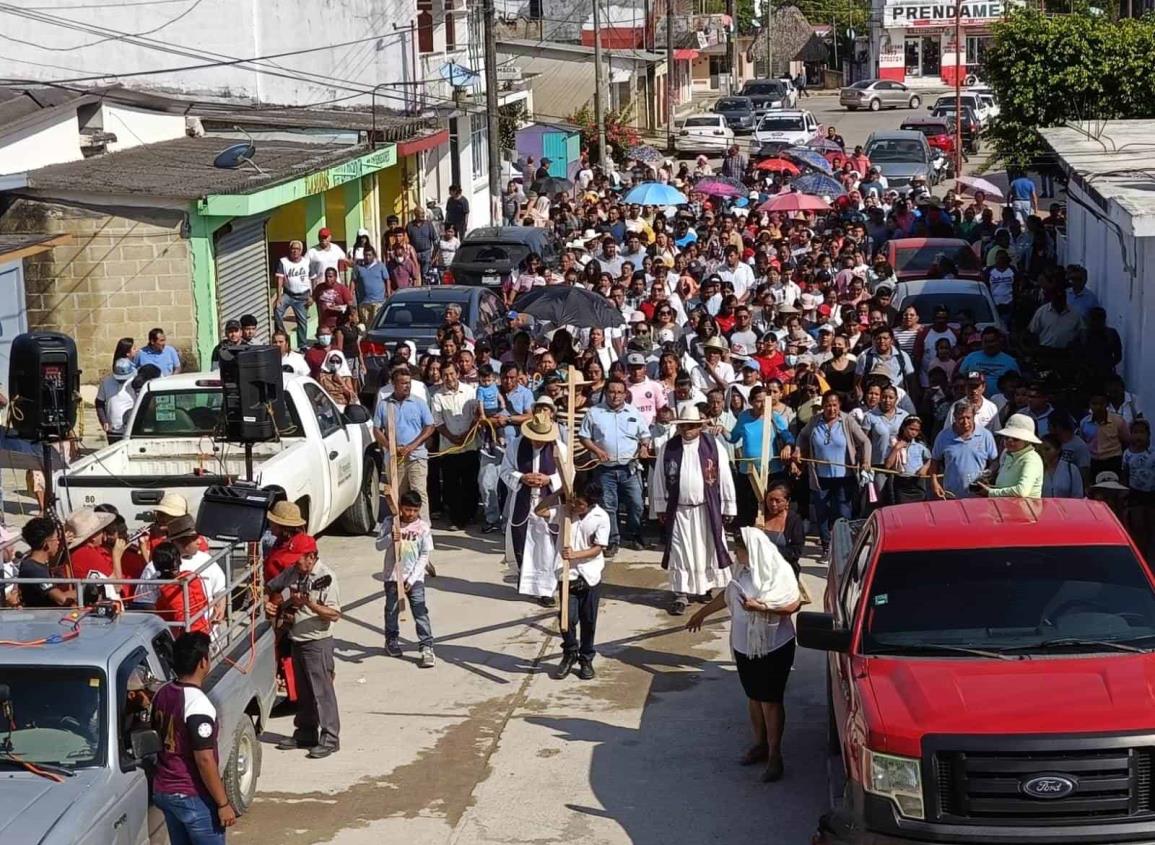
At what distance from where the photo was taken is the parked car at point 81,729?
24.9 ft

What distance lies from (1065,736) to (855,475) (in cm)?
753

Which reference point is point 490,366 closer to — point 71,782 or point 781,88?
point 71,782

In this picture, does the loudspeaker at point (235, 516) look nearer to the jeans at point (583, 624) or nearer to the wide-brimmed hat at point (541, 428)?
the jeans at point (583, 624)

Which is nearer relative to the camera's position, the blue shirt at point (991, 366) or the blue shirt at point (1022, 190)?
the blue shirt at point (991, 366)

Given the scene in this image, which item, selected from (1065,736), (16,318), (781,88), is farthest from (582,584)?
(781,88)

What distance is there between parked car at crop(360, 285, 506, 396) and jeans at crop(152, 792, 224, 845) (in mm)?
12880

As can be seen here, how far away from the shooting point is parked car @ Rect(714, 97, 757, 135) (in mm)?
63188

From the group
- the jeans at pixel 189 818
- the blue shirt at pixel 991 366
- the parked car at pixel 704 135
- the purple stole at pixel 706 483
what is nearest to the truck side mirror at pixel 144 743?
the jeans at pixel 189 818

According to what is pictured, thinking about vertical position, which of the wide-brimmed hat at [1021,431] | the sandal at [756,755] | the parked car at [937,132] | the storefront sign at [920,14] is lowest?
the sandal at [756,755]

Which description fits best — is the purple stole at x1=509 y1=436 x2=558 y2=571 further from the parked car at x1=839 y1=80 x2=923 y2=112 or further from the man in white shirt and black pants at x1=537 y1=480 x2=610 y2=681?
the parked car at x1=839 y1=80 x2=923 y2=112

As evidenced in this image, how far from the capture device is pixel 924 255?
25.4 meters

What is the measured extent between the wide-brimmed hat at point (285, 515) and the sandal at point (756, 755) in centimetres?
332

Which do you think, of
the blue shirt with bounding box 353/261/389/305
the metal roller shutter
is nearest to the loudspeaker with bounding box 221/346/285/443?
the metal roller shutter

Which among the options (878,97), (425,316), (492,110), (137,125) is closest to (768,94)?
(878,97)
